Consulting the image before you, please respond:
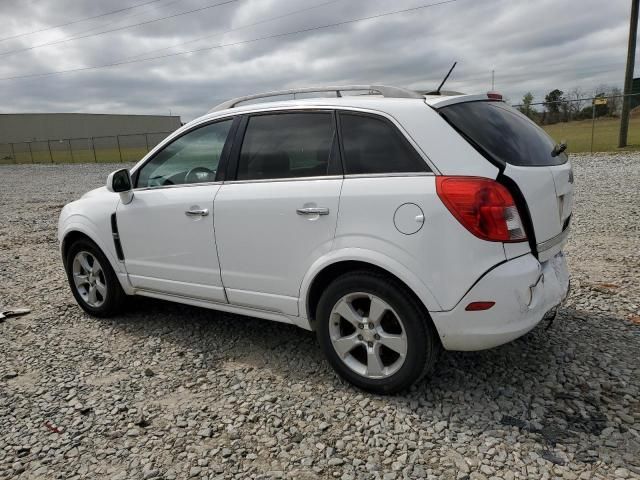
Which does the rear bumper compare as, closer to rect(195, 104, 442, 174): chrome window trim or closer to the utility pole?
rect(195, 104, 442, 174): chrome window trim

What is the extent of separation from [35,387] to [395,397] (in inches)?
97.9

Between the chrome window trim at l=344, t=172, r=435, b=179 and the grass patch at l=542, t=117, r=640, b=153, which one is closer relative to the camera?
the chrome window trim at l=344, t=172, r=435, b=179

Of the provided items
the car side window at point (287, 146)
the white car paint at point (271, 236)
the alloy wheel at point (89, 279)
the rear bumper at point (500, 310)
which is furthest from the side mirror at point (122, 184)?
the rear bumper at point (500, 310)

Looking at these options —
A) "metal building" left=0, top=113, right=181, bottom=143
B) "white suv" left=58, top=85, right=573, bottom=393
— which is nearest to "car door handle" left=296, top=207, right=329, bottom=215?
"white suv" left=58, top=85, right=573, bottom=393

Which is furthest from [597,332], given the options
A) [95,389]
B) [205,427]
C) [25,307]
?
[25,307]

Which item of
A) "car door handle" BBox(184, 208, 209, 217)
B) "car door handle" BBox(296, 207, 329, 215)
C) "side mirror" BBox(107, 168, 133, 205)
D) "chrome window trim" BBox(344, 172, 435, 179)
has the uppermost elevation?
"chrome window trim" BBox(344, 172, 435, 179)

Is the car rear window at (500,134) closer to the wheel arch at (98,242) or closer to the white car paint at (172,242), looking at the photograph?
the white car paint at (172,242)

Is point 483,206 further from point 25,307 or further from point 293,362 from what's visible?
point 25,307

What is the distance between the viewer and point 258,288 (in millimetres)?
3408

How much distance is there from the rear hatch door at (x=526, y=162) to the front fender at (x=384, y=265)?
689 millimetres

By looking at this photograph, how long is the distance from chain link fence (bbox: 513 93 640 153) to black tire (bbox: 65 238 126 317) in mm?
16638

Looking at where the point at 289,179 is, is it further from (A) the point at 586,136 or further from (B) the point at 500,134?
(A) the point at 586,136

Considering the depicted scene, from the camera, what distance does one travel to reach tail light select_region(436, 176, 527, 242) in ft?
8.45

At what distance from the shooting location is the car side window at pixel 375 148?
282cm
